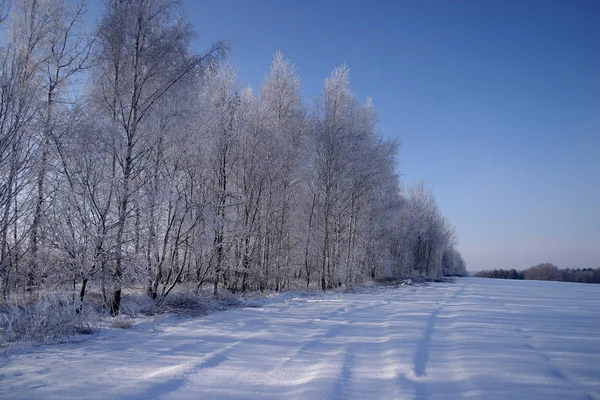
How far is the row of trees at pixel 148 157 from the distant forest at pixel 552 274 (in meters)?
46.0

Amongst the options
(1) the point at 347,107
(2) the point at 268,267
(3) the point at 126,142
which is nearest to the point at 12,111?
(3) the point at 126,142

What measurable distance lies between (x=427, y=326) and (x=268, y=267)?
10.7m

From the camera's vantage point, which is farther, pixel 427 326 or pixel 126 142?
pixel 126 142

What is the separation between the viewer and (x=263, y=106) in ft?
52.7

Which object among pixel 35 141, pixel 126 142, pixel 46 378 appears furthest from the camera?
pixel 126 142

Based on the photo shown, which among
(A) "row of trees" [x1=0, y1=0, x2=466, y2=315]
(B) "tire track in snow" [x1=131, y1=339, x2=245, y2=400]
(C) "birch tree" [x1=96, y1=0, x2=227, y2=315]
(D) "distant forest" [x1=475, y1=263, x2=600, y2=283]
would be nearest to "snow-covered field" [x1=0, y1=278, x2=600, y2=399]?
(B) "tire track in snow" [x1=131, y1=339, x2=245, y2=400]

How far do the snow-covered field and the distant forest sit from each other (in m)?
51.3

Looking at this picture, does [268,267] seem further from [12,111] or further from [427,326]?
[12,111]

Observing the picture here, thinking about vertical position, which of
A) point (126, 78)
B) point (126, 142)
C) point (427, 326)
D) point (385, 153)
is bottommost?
point (427, 326)

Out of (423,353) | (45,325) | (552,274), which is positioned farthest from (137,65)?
(552,274)

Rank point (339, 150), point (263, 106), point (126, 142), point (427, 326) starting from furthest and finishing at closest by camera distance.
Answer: point (339, 150) < point (263, 106) < point (126, 142) < point (427, 326)

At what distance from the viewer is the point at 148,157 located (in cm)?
881

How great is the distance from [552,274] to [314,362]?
68.7 meters

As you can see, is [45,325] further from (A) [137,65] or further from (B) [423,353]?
(A) [137,65]
